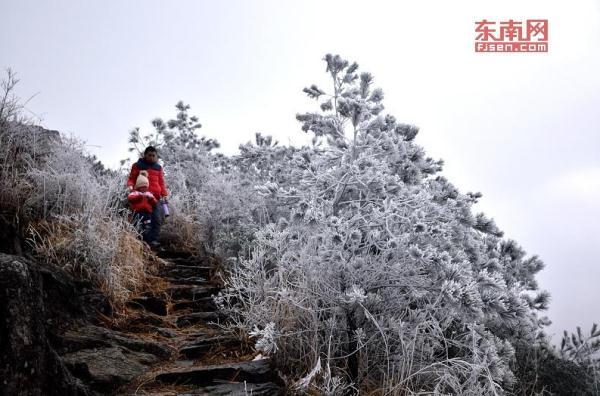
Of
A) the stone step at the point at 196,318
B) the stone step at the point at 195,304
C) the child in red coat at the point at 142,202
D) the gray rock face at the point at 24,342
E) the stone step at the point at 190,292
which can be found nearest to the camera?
the gray rock face at the point at 24,342

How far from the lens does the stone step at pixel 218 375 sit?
3594mm

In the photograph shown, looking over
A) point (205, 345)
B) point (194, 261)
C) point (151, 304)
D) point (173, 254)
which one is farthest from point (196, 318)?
point (173, 254)

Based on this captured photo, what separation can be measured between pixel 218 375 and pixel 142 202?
4.33m

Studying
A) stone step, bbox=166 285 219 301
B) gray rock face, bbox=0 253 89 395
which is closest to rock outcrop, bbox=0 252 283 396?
gray rock face, bbox=0 253 89 395

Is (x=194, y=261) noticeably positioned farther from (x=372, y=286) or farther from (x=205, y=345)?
(x=372, y=286)

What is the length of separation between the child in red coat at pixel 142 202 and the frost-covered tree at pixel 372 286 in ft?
11.5

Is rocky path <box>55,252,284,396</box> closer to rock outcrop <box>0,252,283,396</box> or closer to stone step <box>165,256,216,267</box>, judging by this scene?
rock outcrop <box>0,252,283,396</box>

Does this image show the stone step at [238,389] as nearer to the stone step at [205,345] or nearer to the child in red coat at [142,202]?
the stone step at [205,345]

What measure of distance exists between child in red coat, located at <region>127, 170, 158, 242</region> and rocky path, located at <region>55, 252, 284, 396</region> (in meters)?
2.08

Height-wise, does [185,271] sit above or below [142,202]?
below

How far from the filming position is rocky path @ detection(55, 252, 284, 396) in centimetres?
347

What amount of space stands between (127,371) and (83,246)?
1730mm

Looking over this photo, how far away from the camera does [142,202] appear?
7336 millimetres

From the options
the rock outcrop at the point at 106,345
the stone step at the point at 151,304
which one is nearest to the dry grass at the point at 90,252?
the stone step at the point at 151,304
